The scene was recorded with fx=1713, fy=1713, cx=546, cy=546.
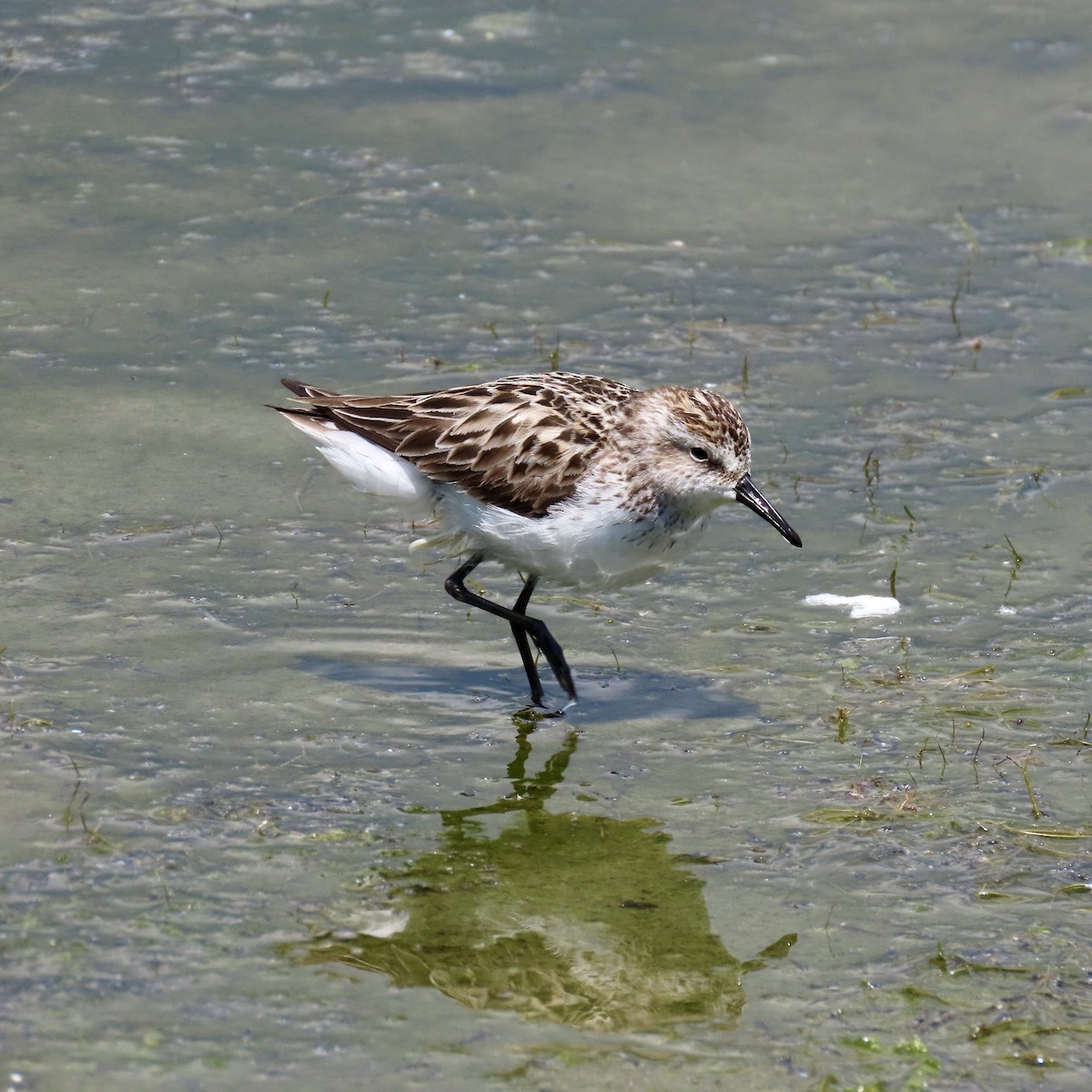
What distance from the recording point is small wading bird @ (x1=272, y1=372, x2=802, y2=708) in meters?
7.98

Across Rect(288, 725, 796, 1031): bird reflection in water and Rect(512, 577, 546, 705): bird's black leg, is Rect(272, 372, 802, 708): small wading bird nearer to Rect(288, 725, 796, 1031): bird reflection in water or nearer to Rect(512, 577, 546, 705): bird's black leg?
Rect(512, 577, 546, 705): bird's black leg

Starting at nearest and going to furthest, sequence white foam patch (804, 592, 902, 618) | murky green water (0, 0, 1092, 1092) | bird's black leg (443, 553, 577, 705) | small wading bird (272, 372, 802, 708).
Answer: murky green water (0, 0, 1092, 1092), small wading bird (272, 372, 802, 708), bird's black leg (443, 553, 577, 705), white foam patch (804, 592, 902, 618)

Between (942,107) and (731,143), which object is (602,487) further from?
(942,107)

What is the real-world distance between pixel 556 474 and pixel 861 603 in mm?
2074

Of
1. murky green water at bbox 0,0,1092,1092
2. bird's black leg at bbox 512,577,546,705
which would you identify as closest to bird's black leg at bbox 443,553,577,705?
bird's black leg at bbox 512,577,546,705

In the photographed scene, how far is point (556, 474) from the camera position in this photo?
8.05 metres

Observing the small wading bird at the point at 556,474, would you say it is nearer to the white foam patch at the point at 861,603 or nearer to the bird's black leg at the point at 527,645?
the bird's black leg at the point at 527,645

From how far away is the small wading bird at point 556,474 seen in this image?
798 cm

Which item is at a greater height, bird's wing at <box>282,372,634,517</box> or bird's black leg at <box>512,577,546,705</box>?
bird's wing at <box>282,372,634,517</box>

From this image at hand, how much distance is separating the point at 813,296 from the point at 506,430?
5262mm

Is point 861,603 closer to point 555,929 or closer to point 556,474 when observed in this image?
point 556,474

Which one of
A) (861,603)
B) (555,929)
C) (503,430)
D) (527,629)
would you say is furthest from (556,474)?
(555,929)

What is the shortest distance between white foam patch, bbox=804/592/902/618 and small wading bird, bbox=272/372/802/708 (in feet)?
2.95

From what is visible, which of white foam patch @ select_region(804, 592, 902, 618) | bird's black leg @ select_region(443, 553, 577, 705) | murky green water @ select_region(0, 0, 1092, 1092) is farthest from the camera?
white foam patch @ select_region(804, 592, 902, 618)
